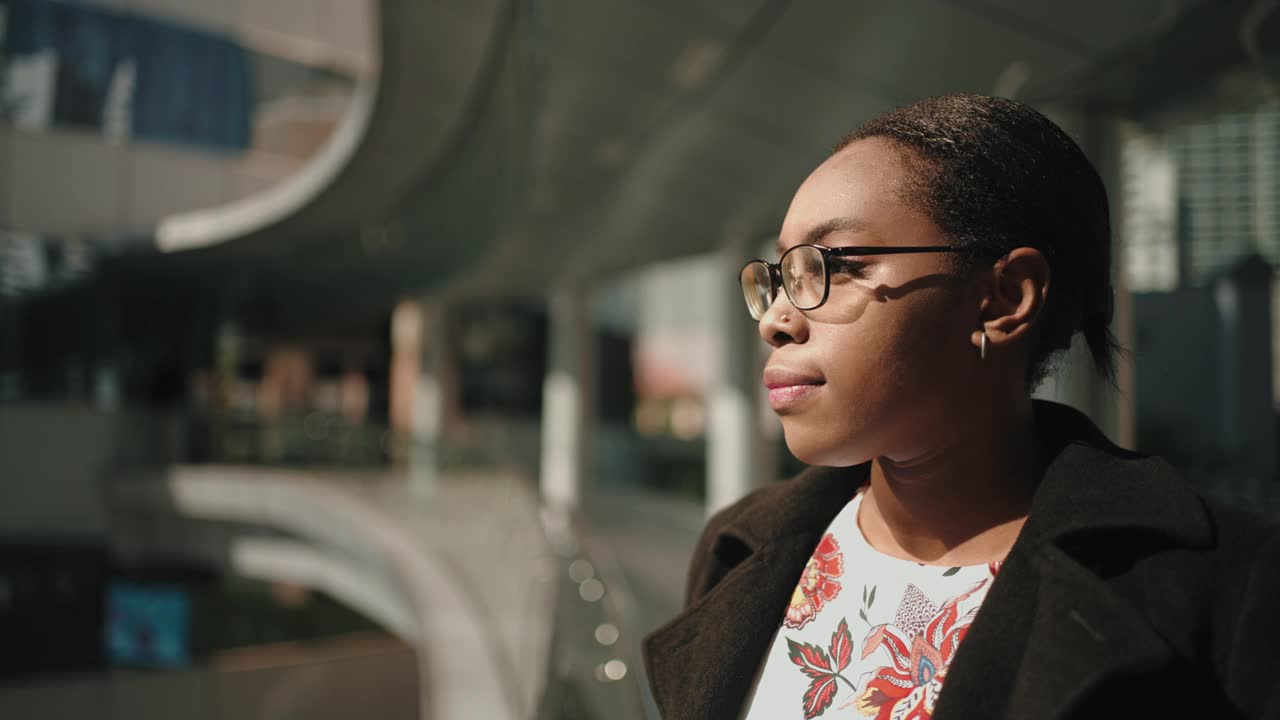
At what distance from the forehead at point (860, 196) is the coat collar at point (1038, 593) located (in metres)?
0.33

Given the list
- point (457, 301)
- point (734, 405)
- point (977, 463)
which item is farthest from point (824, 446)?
point (457, 301)

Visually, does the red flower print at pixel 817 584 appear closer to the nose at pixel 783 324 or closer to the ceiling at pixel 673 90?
the nose at pixel 783 324

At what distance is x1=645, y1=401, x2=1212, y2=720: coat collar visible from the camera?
96cm

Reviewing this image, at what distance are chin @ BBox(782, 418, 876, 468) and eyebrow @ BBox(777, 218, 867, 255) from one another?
0.71 ft

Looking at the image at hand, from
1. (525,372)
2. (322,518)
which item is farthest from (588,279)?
(525,372)

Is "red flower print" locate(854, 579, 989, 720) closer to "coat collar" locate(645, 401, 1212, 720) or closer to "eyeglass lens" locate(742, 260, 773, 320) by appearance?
"coat collar" locate(645, 401, 1212, 720)

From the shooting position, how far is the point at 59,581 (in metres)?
18.6

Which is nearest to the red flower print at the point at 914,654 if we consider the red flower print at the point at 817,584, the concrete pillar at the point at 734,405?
the red flower print at the point at 817,584

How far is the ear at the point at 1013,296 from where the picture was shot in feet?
3.60

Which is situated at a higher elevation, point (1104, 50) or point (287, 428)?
point (1104, 50)

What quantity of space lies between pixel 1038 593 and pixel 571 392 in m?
16.7

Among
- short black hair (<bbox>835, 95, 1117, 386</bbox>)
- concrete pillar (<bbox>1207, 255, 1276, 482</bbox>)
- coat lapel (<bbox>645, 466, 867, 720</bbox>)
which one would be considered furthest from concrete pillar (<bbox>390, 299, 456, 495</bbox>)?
short black hair (<bbox>835, 95, 1117, 386</bbox>)

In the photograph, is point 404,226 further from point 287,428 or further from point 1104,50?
point 1104,50

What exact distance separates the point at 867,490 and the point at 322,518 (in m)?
15.3
